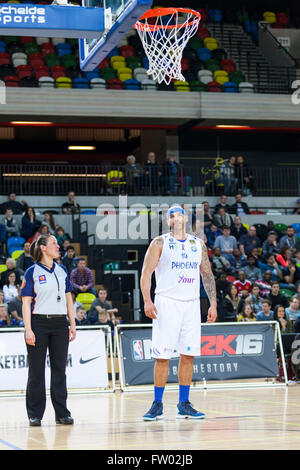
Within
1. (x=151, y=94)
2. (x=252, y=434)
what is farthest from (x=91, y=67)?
(x=151, y=94)

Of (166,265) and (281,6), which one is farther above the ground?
(281,6)

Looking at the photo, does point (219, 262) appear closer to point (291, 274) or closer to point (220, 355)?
point (291, 274)

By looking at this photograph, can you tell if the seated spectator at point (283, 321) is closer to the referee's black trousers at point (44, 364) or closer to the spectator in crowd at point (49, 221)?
the spectator in crowd at point (49, 221)

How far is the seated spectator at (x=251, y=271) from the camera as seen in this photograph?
74.0 ft

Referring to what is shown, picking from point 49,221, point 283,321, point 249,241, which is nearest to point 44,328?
point 283,321

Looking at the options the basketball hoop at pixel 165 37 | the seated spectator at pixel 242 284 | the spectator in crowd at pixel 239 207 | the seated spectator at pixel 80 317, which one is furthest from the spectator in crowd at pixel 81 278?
the spectator in crowd at pixel 239 207

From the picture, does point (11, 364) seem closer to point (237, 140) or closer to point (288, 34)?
point (237, 140)

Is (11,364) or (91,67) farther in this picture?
(11,364)

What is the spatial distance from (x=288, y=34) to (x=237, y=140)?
559 cm

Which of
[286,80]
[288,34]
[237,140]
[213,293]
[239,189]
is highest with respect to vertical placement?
[288,34]

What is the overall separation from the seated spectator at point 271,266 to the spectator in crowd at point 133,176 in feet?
17.2

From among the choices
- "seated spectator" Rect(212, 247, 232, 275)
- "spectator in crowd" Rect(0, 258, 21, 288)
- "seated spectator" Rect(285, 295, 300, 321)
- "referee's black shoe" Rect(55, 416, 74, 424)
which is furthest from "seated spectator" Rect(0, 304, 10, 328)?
"referee's black shoe" Rect(55, 416, 74, 424)

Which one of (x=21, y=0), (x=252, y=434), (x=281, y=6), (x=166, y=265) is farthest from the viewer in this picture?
(x=281, y=6)

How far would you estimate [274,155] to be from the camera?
33844 millimetres
